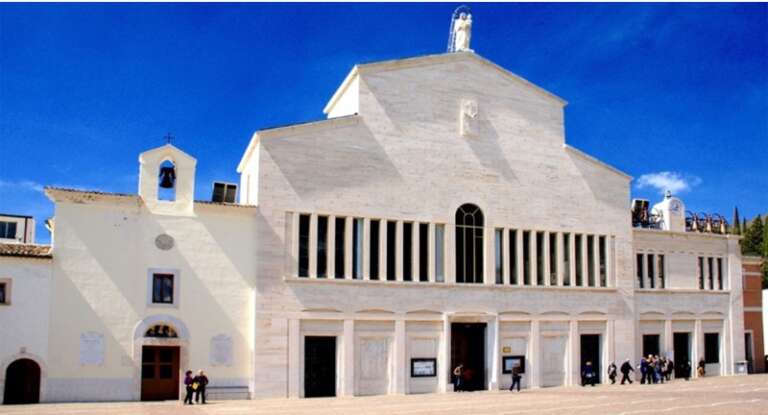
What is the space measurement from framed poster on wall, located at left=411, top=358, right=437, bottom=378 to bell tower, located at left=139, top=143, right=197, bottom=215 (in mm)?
11325

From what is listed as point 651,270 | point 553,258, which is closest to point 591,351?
point 553,258

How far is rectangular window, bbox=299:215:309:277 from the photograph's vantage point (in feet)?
101

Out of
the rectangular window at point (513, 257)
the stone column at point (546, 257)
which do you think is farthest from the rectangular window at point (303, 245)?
the stone column at point (546, 257)

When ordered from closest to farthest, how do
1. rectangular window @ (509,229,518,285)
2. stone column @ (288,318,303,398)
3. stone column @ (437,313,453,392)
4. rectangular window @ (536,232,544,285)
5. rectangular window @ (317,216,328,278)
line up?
1. stone column @ (288,318,303,398)
2. rectangular window @ (317,216,328,278)
3. stone column @ (437,313,453,392)
4. rectangular window @ (509,229,518,285)
5. rectangular window @ (536,232,544,285)

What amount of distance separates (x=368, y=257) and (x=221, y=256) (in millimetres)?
6135

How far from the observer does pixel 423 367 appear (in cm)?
3225

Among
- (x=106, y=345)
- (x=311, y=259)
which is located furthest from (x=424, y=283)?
(x=106, y=345)

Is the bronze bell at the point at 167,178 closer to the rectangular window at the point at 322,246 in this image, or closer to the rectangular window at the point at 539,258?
the rectangular window at the point at 322,246

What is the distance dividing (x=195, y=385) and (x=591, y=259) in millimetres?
20063

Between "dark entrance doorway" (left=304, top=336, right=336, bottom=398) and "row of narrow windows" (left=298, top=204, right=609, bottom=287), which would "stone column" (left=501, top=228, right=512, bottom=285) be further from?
"dark entrance doorway" (left=304, top=336, right=336, bottom=398)

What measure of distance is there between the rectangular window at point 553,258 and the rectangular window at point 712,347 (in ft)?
36.2

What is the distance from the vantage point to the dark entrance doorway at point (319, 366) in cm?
3038

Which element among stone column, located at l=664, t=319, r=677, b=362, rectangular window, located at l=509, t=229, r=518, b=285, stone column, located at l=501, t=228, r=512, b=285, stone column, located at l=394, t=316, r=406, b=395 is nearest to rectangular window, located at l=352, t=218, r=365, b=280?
stone column, located at l=394, t=316, r=406, b=395

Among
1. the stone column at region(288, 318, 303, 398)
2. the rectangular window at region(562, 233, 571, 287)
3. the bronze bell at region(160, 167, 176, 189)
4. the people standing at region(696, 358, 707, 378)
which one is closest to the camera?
the bronze bell at region(160, 167, 176, 189)
